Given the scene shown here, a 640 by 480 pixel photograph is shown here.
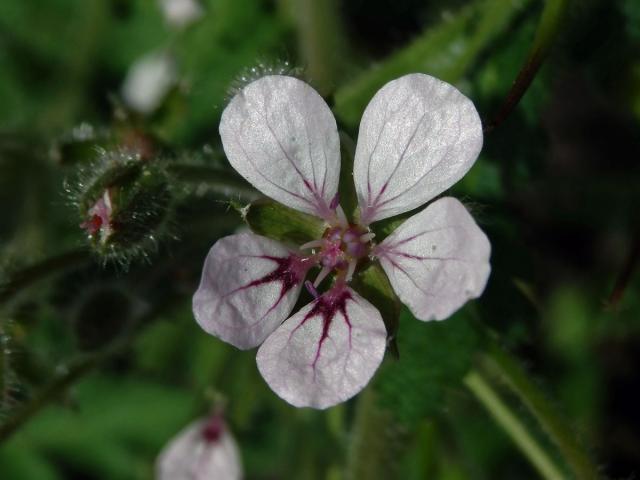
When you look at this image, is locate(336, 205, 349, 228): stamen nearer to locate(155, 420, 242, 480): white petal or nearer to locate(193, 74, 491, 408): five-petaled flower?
locate(193, 74, 491, 408): five-petaled flower

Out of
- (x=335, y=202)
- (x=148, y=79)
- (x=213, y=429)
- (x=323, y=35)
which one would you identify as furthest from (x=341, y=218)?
(x=148, y=79)

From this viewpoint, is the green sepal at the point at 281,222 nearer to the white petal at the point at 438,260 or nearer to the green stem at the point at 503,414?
the white petal at the point at 438,260

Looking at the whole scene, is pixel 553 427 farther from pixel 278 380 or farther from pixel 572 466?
pixel 278 380

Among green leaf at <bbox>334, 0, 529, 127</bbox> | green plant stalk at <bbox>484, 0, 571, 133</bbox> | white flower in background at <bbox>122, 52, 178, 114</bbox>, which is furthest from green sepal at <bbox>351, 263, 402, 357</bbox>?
white flower in background at <bbox>122, 52, 178, 114</bbox>

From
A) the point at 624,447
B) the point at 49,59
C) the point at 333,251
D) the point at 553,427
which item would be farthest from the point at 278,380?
the point at 49,59

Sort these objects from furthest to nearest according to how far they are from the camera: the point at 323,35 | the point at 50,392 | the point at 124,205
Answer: the point at 323,35 → the point at 50,392 → the point at 124,205

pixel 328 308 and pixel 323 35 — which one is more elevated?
pixel 328 308

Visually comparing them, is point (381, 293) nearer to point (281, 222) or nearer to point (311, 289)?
point (311, 289)
